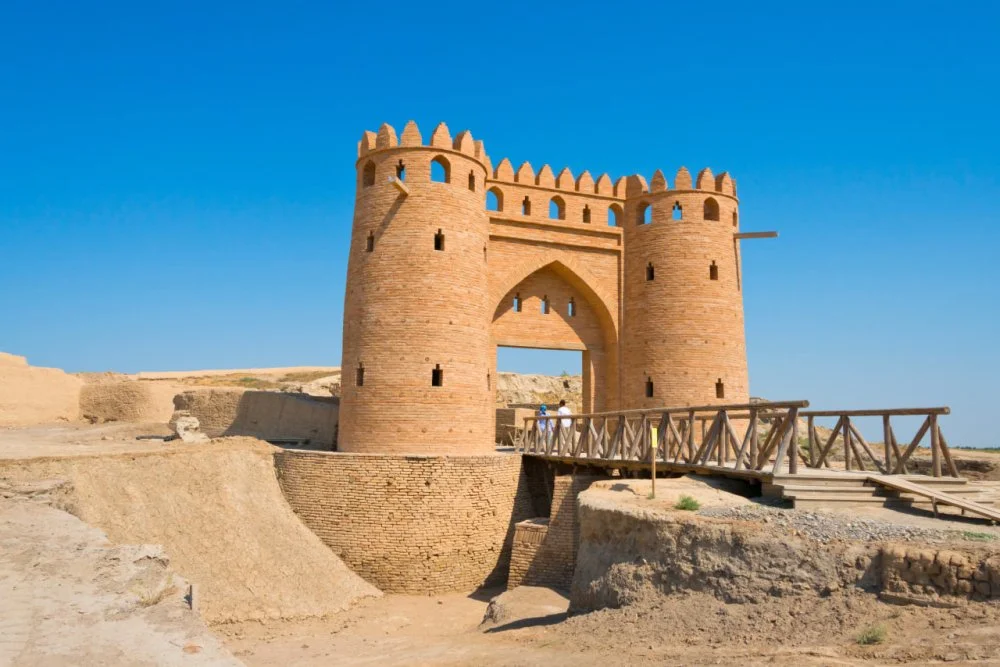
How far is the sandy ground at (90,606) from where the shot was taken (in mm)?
5766

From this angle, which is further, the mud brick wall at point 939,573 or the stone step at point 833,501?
the stone step at point 833,501

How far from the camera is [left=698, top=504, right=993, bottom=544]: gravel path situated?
844cm

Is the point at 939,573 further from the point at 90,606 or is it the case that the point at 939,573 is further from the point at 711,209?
the point at 711,209

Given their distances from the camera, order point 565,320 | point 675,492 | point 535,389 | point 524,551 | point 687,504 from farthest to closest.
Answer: point 535,389
point 565,320
point 524,551
point 675,492
point 687,504

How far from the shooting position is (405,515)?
718 inches

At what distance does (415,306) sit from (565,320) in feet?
20.9

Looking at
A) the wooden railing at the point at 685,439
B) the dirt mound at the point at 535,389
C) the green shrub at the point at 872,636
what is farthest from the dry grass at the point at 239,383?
the green shrub at the point at 872,636

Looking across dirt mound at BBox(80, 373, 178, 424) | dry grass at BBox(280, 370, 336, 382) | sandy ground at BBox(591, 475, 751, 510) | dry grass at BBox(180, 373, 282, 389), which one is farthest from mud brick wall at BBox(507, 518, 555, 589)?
dry grass at BBox(280, 370, 336, 382)

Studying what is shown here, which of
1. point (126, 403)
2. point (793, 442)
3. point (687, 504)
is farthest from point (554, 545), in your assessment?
point (126, 403)

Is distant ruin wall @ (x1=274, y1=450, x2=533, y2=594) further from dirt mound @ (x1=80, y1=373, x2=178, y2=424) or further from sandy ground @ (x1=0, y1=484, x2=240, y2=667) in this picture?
dirt mound @ (x1=80, y1=373, x2=178, y2=424)

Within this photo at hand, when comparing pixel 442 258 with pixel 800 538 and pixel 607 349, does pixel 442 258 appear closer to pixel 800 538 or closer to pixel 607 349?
pixel 607 349

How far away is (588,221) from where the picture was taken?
24.6m

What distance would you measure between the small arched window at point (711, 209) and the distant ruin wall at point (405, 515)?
1173 centimetres

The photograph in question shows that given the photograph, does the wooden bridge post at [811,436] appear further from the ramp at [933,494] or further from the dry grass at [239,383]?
the dry grass at [239,383]
